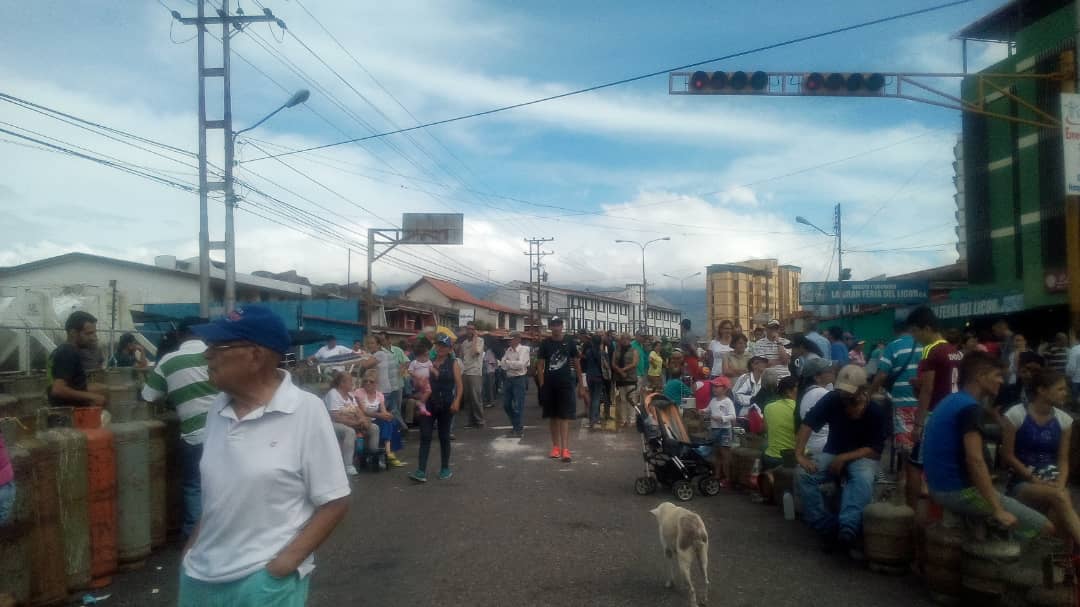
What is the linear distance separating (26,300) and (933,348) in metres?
21.2

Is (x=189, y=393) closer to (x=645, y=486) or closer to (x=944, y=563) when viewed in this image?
(x=645, y=486)

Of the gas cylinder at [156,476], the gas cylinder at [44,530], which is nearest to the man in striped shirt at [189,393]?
the gas cylinder at [156,476]

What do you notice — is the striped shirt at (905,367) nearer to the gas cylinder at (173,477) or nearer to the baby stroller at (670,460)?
the baby stroller at (670,460)

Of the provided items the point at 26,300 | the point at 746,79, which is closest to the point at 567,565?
the point at 746,79

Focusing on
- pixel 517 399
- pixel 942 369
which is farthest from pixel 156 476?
pixel 517 399

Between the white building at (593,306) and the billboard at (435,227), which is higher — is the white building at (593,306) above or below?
below

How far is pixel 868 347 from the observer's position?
31.1 meters

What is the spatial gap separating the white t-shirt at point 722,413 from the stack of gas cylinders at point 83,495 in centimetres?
571

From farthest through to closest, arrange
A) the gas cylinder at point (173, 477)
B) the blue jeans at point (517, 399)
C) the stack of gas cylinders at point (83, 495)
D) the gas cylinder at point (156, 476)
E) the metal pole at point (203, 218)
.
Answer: the metal pole at point (203, 218) < the blue jeans at point (517, 399) < the gas cylinder at point (173, 477) < the gas cylinder at point (156, 476) < the stack of gas cylinders at point (83, 495)

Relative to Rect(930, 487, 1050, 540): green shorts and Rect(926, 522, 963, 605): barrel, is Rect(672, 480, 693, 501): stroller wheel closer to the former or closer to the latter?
Rect(926, 522, 963, 605): barrel

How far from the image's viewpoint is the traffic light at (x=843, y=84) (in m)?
13.2

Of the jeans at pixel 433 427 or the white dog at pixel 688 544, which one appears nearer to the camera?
the white dog at pixel 688 544

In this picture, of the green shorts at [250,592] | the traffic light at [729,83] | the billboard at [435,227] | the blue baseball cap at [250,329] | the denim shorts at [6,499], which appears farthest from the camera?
the billboard at [435,227]

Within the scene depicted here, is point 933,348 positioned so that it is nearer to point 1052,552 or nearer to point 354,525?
point 1052,552
